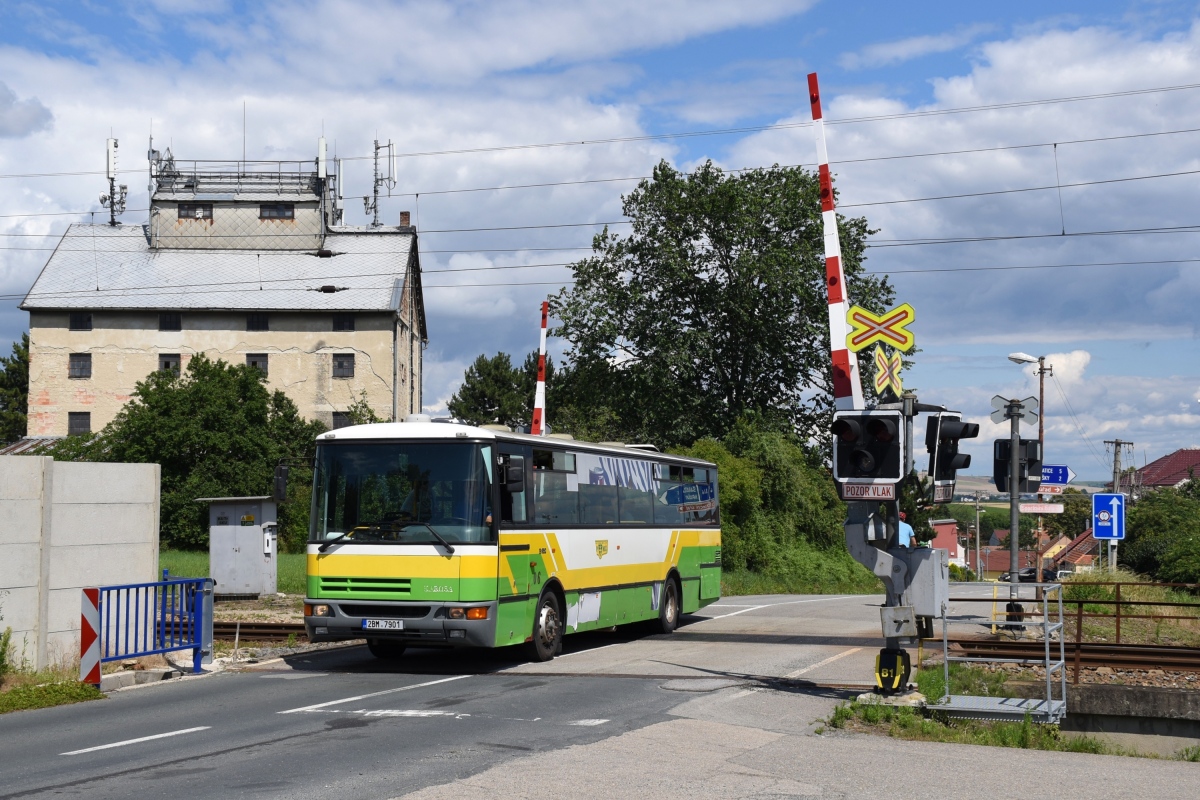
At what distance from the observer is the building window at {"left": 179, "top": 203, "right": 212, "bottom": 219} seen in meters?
68.7

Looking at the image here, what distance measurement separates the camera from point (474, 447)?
15.9 meters

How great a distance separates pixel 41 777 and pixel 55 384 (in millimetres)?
60014

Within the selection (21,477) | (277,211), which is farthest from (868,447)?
Result: (277,211)

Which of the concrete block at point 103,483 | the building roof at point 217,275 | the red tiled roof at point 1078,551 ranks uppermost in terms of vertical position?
the building roof at point 217,275

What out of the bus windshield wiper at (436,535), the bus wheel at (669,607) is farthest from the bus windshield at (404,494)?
the bus wheel at (669,607)

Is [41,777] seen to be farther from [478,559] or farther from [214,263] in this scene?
→ [214,263]

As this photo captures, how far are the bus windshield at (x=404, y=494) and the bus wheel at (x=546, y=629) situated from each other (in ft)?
6.75

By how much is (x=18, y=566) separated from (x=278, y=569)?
25111mm

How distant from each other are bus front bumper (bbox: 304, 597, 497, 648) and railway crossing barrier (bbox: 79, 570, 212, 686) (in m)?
1.52

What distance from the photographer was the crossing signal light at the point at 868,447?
468 inches

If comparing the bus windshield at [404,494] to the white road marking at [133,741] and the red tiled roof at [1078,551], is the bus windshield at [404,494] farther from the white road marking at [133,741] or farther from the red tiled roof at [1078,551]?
the red tiled roof at [1078,551]

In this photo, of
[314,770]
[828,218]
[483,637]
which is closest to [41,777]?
[314,770]

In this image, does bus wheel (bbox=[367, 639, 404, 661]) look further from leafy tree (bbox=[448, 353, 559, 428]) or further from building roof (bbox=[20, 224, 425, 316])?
leafy tree (bbox=[448, 353, 559, 428])

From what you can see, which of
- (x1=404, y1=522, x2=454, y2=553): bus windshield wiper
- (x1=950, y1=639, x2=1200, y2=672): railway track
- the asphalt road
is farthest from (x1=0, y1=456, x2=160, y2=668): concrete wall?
(x1=950, y1=639, x2=1200, y2=672): railway track
